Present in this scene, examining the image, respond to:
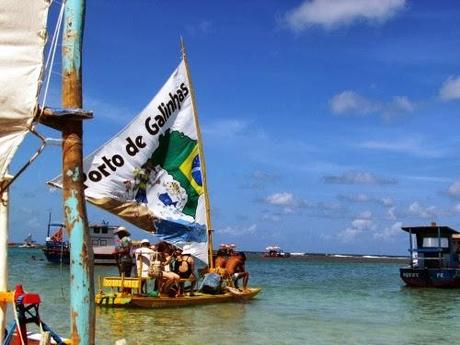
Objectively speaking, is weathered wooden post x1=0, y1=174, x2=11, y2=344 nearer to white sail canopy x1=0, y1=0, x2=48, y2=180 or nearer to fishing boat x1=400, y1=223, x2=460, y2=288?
white sail canopy x1=0, y1=0, x2=48, y2=180

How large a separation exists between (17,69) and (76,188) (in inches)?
51.8

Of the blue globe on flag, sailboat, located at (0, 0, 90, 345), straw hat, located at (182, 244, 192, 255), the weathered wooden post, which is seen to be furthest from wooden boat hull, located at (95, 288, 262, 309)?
the weathered wooden post

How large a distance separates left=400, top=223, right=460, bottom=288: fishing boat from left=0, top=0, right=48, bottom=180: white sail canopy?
1172 inches

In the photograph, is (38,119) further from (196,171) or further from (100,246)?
(100,246)

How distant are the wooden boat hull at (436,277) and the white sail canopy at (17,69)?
2995cm

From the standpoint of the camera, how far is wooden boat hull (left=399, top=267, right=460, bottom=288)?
31.8 meters

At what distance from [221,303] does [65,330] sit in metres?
6.23

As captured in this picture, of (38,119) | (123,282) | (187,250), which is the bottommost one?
(123,282)

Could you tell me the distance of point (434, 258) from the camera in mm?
31938

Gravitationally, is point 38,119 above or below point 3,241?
above

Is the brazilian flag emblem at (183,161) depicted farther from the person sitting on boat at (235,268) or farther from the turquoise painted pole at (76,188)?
the turquoise painted pole at (76,188)

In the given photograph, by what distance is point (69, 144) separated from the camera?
5707 millimetres

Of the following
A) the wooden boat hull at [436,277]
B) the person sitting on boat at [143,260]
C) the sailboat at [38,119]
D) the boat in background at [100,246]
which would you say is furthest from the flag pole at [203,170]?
the boat in background at [100,246]

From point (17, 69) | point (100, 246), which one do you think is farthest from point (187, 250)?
point (100, 246)
